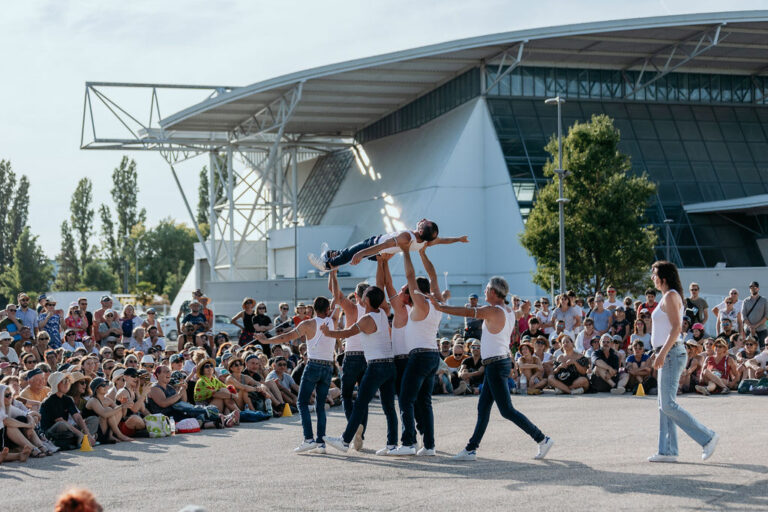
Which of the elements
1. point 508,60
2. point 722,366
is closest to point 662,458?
point 722,366

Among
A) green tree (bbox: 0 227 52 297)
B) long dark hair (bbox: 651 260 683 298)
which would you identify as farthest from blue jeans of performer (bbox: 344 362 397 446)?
green tree (bbox: 0 227 52 297)

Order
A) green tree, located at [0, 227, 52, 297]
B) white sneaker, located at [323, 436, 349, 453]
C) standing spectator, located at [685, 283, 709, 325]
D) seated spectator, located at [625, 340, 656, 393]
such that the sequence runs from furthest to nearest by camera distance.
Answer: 1. green tree, located at [0, 227, 52, 297]
2. standing spectator, located at [685, 283, 709, 325]
3. seated spectator, located at [625, 340, 656, 393]
4. white sneaker, located at [323, 436, 349, 453]

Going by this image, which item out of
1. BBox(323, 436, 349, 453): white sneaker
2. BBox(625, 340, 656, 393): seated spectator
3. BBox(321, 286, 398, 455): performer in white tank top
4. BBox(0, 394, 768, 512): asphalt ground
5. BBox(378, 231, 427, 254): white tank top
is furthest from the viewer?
BBox(625, 340, 656, 393): seated spectator

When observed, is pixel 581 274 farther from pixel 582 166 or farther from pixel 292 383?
pixel 292 383

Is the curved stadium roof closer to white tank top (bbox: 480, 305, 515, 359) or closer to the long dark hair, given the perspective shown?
the long dark hair

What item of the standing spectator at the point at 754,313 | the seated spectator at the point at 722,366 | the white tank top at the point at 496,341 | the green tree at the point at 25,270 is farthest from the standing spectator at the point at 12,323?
the green tree at the point at 25,270

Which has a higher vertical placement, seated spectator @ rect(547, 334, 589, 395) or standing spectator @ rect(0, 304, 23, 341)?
standing spectator @ rect(0, 304, 23, 341)

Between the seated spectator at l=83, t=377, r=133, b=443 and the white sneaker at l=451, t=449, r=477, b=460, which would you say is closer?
the white sneaker at l=451, t=449, r=477, b=460

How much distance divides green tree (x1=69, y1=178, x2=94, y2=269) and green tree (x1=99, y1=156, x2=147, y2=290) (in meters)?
2.54

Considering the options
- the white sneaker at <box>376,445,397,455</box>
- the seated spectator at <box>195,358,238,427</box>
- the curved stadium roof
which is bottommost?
the white sneaker at <box>376,445,397,455</box>

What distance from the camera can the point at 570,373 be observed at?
18.5 metres

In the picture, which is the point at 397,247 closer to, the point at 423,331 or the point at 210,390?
the point at 423,331

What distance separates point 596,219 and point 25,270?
43.8 m

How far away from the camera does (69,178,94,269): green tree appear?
75.8 metres
